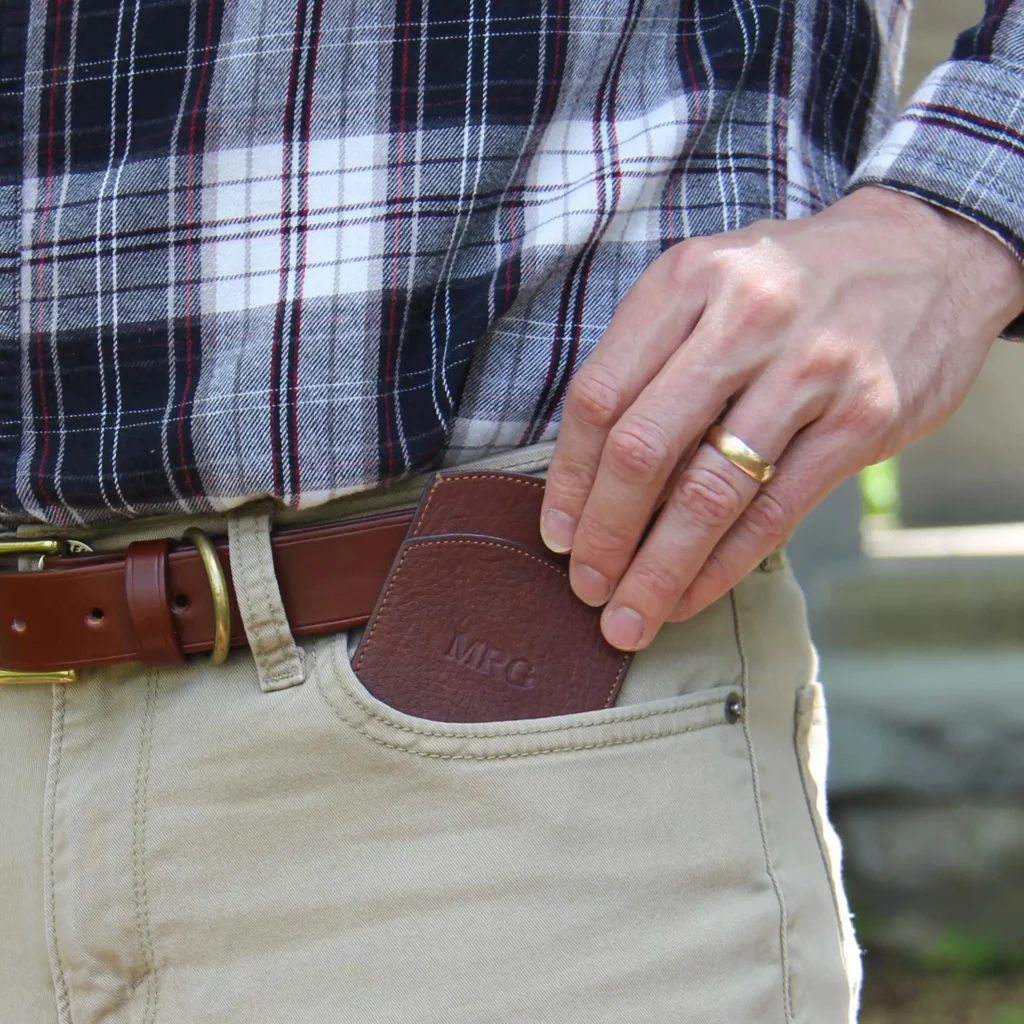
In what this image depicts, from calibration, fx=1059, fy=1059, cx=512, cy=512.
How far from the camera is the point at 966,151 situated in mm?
976

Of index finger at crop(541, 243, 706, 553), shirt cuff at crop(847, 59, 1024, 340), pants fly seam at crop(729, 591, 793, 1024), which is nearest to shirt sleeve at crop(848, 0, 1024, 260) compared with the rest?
shirt cuff at crop(847, 59, 1024, 340)

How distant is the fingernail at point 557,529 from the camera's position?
0.94 m

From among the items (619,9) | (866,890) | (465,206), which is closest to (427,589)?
(465,206)

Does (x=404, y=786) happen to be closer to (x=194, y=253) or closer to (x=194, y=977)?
(x=194, y=977)

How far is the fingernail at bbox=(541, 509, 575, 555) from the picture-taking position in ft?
3.08

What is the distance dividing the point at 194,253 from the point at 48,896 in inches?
23.4

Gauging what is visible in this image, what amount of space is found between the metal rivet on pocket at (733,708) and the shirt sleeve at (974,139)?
483 millimetres

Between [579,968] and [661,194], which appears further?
[661,194]

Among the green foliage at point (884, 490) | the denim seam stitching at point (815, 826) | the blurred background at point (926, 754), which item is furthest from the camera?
the green foliage at point (884, 490)

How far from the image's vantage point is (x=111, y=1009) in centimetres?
96

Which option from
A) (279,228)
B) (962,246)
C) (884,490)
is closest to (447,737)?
(279,228)

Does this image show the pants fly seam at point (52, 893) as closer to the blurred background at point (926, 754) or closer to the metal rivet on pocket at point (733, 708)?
the metal rivet on pocket at point (733, 708)

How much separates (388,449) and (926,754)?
10.8 feet

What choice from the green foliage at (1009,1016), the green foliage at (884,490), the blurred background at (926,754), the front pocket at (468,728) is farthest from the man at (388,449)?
the green foliage at (884,490)
